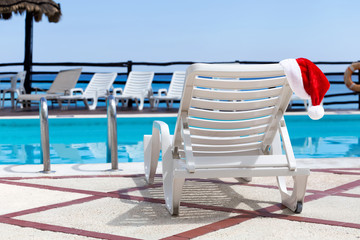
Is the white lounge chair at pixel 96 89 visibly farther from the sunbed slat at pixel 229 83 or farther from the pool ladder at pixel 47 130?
the sunbed slat at pixel 229 83

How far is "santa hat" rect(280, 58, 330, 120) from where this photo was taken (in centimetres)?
281

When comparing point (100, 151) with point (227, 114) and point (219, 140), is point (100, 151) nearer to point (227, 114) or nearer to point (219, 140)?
point (219, 140)

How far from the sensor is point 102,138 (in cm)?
862

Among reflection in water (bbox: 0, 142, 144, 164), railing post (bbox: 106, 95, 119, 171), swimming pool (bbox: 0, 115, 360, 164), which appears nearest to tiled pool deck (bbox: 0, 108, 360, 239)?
railing post (bbox: 106, 95, 119, 171)

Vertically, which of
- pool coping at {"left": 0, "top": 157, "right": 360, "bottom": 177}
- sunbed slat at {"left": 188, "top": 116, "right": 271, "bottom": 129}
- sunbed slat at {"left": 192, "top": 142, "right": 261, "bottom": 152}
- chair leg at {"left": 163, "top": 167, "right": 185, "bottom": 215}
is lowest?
pool coping at {"left": 0, "top": 157, "right": 360, "bottom": 177}

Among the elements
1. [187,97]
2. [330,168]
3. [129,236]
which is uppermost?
[187,97]

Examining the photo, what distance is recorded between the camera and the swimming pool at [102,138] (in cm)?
691
